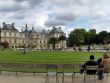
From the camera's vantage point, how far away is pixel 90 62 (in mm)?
19391

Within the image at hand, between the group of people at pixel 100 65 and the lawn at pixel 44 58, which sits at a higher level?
the group of people at pixel 100 65

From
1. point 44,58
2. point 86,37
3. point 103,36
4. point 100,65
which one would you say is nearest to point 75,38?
point 86,37

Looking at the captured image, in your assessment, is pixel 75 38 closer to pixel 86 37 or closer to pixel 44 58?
pixel 86 37

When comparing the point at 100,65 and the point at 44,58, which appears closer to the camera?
the point at 100,65

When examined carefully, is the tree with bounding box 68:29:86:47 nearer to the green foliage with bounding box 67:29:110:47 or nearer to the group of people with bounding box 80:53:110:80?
the green foliage with bounding box 67:29:110:47

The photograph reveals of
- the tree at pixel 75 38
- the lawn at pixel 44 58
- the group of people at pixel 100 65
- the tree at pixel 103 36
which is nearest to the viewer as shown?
the group of people at pixel 100 65

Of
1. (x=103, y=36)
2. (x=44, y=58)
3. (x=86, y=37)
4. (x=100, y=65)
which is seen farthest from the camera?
(x=86, y=37)

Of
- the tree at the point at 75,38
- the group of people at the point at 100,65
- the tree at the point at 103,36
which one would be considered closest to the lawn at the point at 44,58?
the group of people at the point at 100,65

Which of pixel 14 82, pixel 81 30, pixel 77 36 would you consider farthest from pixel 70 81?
pixel 81 30

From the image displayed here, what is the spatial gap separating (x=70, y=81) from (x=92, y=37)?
168m

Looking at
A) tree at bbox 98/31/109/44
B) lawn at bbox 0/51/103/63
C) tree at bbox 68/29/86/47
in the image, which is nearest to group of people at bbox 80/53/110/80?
lawn at bbox 0/51/103/63

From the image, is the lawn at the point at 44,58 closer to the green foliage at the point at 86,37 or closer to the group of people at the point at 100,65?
the group of people at the point at 100,65

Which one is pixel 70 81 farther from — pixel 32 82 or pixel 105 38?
pixel 105 38

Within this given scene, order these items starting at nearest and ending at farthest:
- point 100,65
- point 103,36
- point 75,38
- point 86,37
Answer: point 100,65 < point 75,38 < point 103,36 < point 86,37
